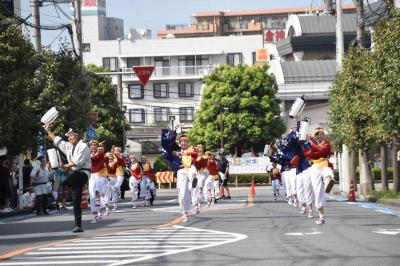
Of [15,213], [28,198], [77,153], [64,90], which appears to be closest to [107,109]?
[64,90]

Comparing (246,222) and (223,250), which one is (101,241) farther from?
(246,222)

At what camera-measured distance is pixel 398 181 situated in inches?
1534

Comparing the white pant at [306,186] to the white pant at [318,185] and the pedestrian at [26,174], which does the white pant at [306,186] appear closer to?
the white pant at [318,185]

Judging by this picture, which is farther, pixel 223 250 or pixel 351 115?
pixel 351 115

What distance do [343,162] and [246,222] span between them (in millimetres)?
22666

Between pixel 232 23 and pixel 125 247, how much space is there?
154m

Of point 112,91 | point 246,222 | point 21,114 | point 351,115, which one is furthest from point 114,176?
point 112,91

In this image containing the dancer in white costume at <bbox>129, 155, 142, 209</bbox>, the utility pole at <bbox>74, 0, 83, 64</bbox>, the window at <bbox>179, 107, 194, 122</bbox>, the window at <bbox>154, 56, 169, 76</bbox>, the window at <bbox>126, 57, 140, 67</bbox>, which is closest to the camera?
the dancer in white costume at <bbox>129, 155, 142, 209</bbox>

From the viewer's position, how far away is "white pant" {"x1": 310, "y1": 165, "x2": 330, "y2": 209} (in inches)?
890

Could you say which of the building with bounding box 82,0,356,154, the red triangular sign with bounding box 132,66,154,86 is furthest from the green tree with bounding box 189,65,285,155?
the red triangular sign with bounding box 132,66,154,86

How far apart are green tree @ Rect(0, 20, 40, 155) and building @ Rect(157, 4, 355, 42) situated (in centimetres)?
12059

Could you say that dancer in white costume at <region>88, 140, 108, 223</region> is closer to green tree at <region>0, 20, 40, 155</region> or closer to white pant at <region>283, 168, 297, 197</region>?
white pant at <region>283, 168, 297, 197</region>

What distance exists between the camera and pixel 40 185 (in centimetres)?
3416

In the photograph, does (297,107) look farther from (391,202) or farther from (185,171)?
(391,202)
